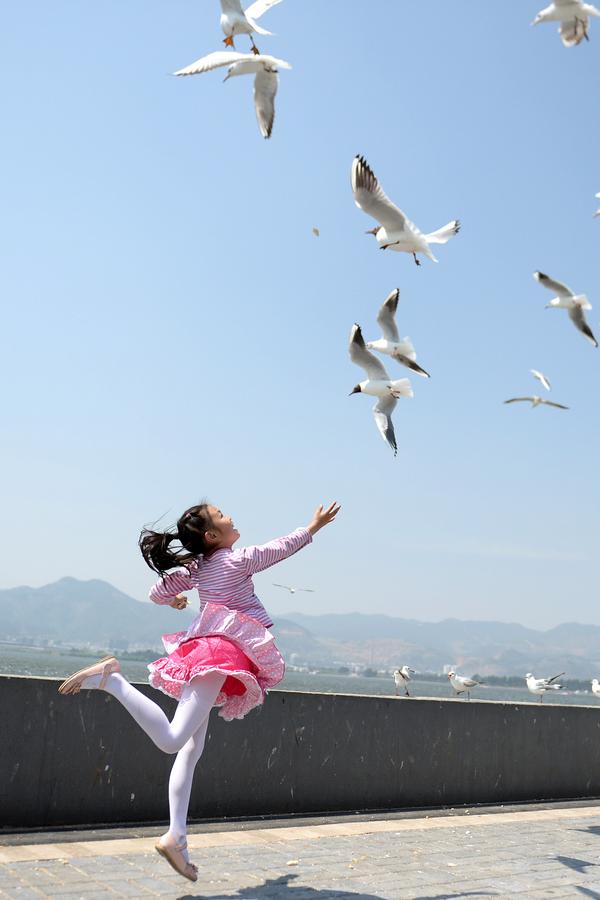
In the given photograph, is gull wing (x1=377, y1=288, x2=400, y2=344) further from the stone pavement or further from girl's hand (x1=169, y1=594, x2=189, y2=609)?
the stone pavement

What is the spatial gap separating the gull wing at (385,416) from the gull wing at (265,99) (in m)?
2.17

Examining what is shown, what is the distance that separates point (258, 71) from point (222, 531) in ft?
11.6

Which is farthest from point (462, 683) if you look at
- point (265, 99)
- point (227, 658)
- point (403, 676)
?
point (227, 658)

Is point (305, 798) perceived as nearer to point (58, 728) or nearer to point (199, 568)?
point (58, 728)

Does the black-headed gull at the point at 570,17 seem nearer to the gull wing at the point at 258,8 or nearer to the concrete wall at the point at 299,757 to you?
the gull wing at the point at 258,8

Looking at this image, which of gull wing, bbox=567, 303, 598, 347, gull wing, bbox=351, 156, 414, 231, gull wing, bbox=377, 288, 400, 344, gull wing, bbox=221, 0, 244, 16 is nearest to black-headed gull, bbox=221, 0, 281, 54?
gull wing, bbox=221, 0, 244, 16

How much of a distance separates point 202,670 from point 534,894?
2.15m

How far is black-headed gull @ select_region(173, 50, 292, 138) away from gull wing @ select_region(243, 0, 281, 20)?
0.43 metres

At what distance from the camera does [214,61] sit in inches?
249

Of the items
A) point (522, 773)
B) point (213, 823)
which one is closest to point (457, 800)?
point (522, 773)

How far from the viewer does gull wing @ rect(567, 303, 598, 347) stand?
25.0 feet

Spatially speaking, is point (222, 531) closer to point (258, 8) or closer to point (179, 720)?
point (179, 720)

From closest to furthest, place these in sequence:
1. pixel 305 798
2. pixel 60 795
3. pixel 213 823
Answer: pixel 60 795
pixel 213 823
pixel 305 798

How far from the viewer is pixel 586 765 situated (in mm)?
9516
